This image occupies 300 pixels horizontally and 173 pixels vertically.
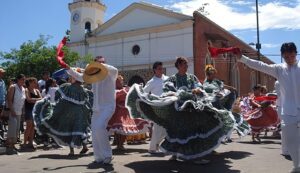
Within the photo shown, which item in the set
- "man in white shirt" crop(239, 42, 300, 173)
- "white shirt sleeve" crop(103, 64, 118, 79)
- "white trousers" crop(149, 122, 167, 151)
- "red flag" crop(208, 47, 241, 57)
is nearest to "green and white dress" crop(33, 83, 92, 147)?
A: "white trousers" crop(149, 122, 167, 151)

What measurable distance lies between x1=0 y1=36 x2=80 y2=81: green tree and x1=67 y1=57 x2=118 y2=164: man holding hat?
28097 millimetres

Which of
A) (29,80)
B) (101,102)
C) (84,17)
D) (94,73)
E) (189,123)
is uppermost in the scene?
(84,17)

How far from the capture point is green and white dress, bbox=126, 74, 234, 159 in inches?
276

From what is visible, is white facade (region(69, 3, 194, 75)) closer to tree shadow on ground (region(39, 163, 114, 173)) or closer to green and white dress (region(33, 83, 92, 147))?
green and white dress (region(33, 83, 92, 147))

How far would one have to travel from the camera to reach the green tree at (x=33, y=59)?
118 ft

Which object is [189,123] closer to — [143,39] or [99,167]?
[99,167]

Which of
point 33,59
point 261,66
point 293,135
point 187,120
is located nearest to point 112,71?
point 187,120

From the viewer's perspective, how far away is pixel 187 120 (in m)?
7.20

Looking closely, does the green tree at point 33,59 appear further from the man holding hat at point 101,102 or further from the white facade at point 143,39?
the man holding hat at point 101,102

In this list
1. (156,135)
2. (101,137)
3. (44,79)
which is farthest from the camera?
(44,79)

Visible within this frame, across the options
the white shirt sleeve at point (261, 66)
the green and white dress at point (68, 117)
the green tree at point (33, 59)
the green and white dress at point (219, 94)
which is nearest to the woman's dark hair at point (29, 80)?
the green and white dress at point (68, 117)

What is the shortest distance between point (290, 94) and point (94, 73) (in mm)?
3351

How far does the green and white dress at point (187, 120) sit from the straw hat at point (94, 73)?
79 cm

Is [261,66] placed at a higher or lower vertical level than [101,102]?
higher
